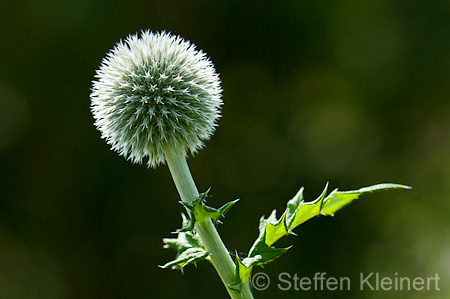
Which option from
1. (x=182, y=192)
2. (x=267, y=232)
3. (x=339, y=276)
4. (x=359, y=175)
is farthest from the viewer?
(x=359, y=175)

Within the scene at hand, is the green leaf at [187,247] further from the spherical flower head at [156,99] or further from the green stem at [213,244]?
the spherical flower head at [156,99]

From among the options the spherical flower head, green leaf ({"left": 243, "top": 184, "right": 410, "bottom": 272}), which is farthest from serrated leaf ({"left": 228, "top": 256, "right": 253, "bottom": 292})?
the spherical flower head

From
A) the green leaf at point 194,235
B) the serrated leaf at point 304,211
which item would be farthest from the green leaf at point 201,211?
the serrated leaf at point 304,211

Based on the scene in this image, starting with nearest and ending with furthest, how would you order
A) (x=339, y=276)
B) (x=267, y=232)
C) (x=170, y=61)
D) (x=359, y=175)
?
1. (x=267, y=232)
2. (x=170, y=61)
3. (x=339, y=276)
4. (x=359, y=175)

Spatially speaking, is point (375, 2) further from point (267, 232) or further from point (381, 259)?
point (267, 232)

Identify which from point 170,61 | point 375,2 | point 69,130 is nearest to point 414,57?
point 375,2

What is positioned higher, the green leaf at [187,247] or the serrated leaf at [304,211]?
the green leaf at [187,247]
